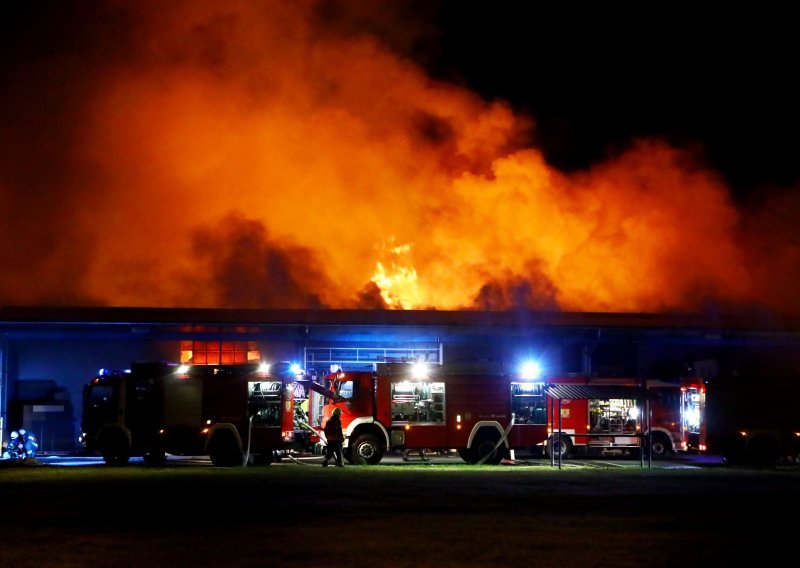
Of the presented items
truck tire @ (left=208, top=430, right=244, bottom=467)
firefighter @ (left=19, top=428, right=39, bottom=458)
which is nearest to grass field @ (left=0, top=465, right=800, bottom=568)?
truck tire @ (left=208, top=430, right=244, bottom=467)

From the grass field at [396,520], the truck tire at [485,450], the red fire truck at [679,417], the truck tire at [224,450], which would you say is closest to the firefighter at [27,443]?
the truck tire at [224,450]

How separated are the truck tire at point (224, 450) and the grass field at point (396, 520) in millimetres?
3661

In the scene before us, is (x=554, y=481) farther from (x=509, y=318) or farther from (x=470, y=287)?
(x=470, y=287)

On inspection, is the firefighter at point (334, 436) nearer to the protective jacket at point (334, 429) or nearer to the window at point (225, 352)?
the protective jacket at point (334, 429)

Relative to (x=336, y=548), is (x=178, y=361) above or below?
above

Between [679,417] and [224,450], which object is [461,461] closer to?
[224,450]

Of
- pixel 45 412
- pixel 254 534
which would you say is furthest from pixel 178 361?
pixel 254 534

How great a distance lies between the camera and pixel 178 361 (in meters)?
34.4

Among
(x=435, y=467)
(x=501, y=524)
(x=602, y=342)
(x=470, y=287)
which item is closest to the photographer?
(x=501, y=524)

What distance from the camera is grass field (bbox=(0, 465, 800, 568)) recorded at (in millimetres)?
11609

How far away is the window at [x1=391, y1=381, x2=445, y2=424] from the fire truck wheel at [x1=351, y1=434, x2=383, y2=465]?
918mm

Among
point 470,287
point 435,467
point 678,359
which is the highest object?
point 470,287

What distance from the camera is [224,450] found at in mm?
25906

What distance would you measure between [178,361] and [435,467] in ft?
43.1
